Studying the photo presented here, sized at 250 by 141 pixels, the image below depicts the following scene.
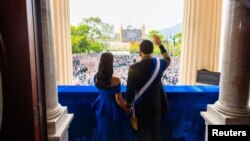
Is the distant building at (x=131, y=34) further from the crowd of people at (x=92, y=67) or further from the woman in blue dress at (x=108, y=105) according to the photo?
the woman in blue dress at (x=108, y=105)

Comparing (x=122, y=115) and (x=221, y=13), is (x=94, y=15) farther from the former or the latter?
(x=122, y=115)

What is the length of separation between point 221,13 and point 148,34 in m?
1.76

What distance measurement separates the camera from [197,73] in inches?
Result: 224

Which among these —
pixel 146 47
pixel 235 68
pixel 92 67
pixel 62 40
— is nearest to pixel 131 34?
pixel 92 67

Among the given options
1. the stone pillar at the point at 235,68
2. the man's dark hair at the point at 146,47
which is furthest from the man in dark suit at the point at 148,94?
the stone pillar at the point at 235,68

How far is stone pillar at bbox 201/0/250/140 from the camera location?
229 cm

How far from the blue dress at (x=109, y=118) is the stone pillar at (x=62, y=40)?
304 centimetres

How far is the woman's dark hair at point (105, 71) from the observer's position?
264 centimetres

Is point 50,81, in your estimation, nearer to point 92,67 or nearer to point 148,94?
point 148,94

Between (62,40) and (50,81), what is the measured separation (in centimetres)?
344

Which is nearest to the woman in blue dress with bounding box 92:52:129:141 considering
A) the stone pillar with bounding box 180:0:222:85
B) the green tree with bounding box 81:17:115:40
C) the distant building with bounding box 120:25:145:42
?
the distant building with bounding box 120:25:145:42

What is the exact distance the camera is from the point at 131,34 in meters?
5.52

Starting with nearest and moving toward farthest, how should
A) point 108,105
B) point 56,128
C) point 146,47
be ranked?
1. point 56,128
2. point 146,47
3. point 108,105

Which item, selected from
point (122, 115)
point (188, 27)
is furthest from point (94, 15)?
point (122, 115)
